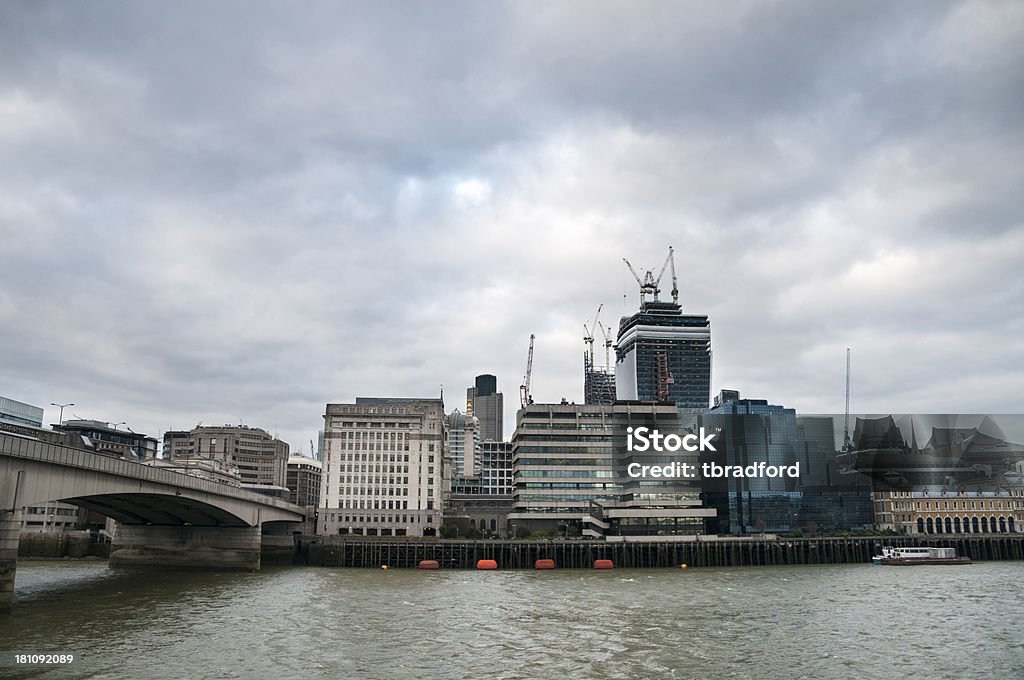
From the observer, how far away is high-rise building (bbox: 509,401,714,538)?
166 meters

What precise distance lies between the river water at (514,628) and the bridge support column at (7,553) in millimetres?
1519

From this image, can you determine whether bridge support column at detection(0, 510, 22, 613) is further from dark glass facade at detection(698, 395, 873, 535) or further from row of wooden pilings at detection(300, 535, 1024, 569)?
dark glass facade at detection(698, 395, 873, 535)

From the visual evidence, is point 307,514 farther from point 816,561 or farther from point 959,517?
point 959,517

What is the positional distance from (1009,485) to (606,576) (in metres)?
133

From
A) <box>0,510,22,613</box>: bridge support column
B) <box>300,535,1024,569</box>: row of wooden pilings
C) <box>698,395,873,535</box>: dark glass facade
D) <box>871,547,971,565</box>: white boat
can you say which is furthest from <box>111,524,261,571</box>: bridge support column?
<box>871,547,971,565</box>: white boat

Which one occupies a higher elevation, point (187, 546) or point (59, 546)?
point (187, 546)

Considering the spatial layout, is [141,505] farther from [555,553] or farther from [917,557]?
[917,557]

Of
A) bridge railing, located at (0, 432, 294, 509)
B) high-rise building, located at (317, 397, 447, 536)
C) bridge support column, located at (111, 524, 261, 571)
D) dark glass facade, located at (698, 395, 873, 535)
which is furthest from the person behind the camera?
dark glass facade, located at (698, 395, 873, 535)

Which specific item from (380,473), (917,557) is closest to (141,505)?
Answer: (380,473)

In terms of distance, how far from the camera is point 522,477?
572 ft

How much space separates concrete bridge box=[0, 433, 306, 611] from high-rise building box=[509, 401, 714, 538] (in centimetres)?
5132

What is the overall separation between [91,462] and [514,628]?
133 feet

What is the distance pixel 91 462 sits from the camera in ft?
231

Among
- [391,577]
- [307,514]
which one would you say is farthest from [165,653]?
[307,514]
